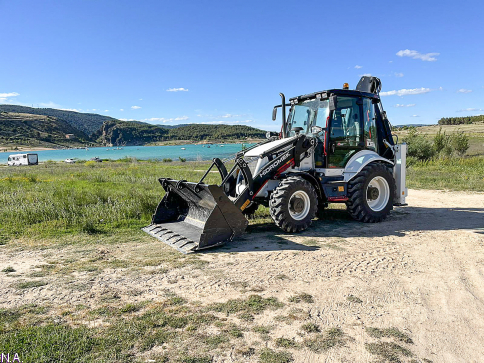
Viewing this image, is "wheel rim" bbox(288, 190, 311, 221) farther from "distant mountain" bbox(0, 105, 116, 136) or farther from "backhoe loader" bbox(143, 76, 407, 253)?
"distant mountain" bbox(0, 105, 116, 136)

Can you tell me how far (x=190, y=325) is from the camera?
144 inches

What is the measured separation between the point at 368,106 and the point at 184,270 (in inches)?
246

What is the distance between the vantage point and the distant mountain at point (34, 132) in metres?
111

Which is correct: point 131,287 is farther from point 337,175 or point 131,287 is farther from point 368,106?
point 368,106

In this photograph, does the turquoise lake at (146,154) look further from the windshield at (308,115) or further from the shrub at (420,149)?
the windshield at (308,115)

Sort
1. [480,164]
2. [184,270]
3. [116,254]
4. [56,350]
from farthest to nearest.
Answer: [480,164]
[116,254]
[184,270]
[56,350]

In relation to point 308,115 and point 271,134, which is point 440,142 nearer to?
point 271,134

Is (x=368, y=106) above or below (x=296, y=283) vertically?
above

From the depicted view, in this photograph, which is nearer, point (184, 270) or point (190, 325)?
point (190, 325)

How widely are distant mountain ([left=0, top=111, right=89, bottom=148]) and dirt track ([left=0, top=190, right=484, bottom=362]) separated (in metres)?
120

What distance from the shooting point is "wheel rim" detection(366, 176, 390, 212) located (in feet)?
29.1

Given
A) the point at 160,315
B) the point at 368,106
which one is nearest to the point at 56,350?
the point at 160,315

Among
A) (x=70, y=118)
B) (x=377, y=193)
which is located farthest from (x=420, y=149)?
(x=70, y=118)

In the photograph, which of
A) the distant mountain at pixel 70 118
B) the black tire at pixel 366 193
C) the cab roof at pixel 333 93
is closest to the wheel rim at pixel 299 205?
the black tire at pixel 366 193
